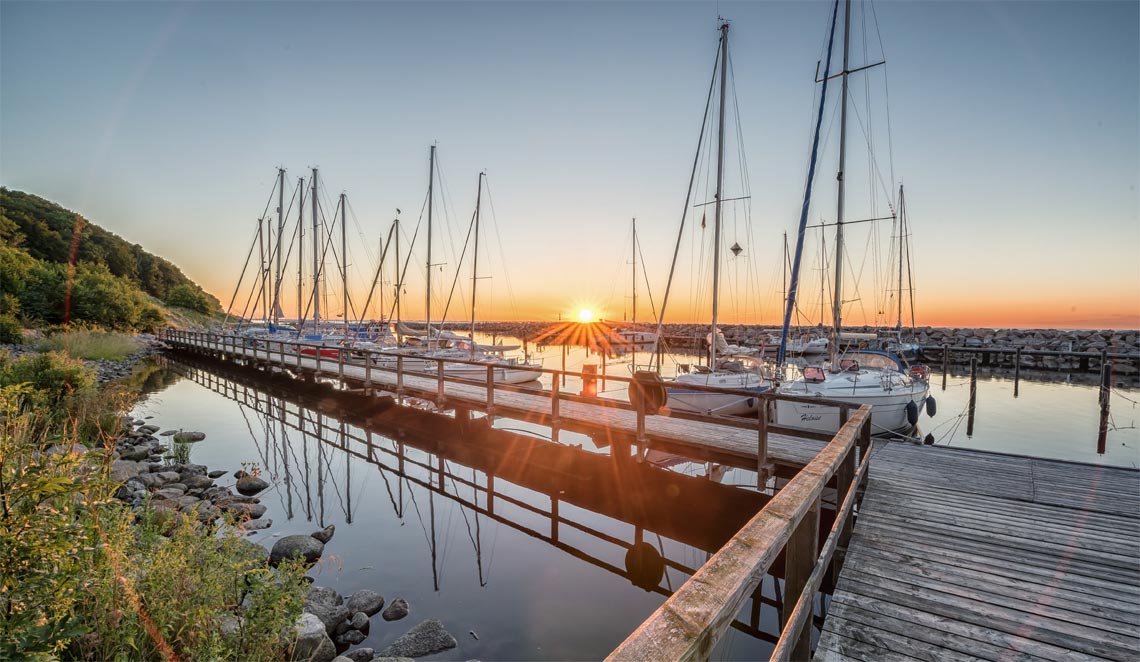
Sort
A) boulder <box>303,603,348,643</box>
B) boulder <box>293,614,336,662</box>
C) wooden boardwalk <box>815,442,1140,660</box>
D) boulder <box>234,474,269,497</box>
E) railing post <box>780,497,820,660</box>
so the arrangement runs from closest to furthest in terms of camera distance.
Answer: railing post <box>780,497,820,660</box>
wooden boardwalk <box>815,442,1140,660</box>
boulder <box>293,614,336,662</box>
boulder <box>303,603,348,643</box>
boulder <box>234,474,269,497</box>

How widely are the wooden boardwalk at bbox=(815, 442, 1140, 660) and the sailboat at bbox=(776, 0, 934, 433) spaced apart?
19.6ft

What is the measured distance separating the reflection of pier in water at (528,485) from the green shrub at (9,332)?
21655 millimetres

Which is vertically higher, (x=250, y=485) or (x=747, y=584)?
(x=747, y=584)

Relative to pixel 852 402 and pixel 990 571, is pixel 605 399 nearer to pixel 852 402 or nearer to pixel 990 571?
pixel 990 571

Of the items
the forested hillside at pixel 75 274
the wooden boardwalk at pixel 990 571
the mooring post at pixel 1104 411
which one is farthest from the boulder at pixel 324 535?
the forested hillside at pixel 75 274

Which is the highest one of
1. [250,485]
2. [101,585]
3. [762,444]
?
[762,444]

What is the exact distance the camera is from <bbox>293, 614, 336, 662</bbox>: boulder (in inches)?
194

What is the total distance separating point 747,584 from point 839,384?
13671mm

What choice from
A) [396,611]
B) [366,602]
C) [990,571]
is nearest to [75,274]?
[366,602]

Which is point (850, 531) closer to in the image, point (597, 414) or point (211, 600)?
point (211, 600)

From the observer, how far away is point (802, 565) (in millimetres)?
2896

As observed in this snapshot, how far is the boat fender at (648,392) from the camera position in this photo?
29.6 feet

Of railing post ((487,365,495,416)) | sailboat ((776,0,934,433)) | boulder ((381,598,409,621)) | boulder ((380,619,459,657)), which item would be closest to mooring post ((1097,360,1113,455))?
sailboat ((776,0,934,433))

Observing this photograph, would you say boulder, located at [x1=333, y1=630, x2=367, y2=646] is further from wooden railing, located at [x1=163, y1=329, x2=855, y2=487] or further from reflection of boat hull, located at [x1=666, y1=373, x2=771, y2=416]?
reflection of boat hull, located at [x1=666, y1=373, x2=771, y2=416]
